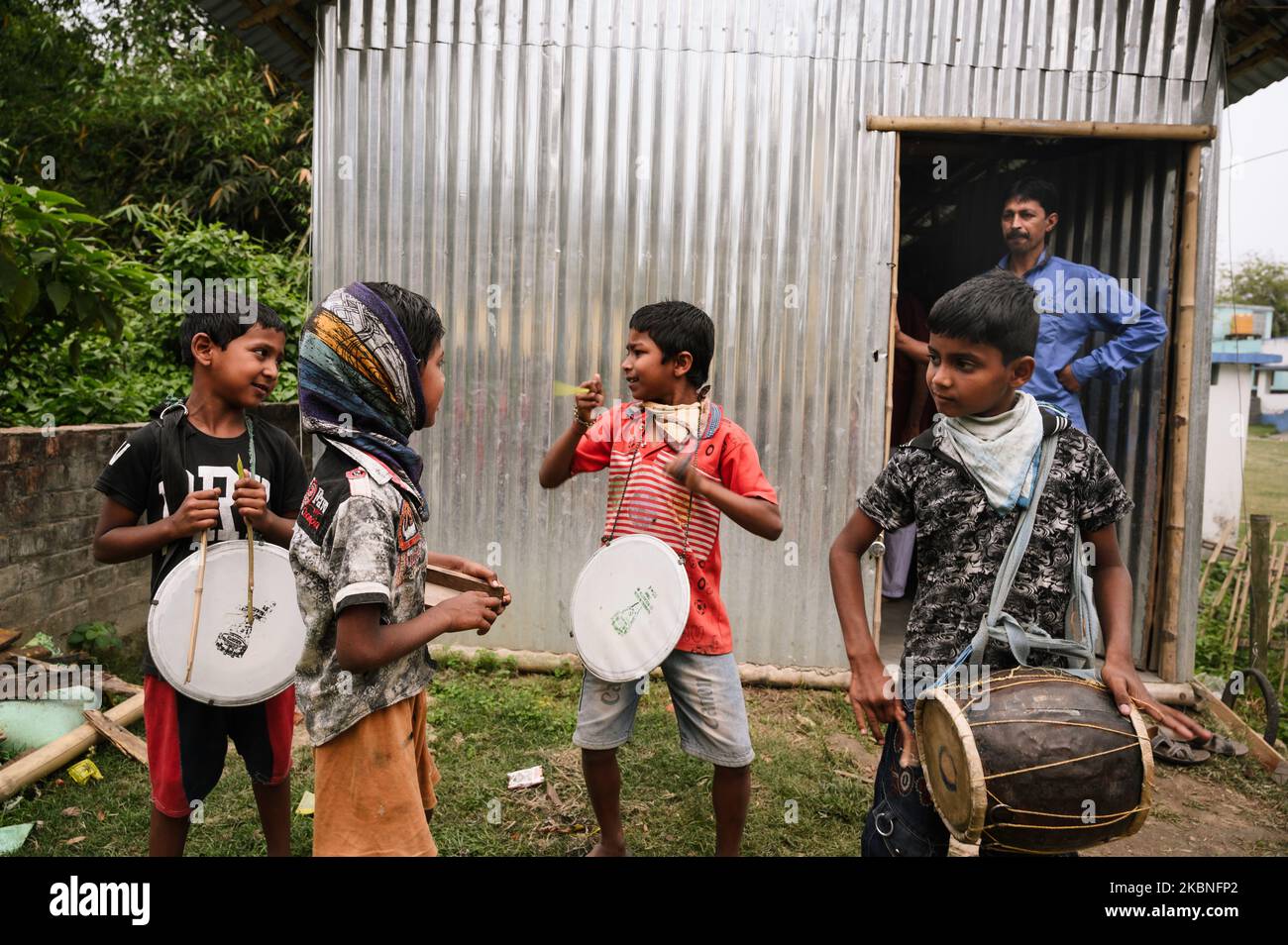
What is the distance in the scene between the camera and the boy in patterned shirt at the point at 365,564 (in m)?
1.82

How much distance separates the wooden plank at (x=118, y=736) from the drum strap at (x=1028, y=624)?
331 centimetres

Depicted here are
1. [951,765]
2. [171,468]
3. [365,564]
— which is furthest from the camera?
[171,468]

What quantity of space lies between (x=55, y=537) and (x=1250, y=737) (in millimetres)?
5908

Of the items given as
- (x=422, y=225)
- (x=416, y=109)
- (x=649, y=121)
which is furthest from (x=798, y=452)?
(x=416, y=109)

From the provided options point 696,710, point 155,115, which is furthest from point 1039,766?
point 155,115

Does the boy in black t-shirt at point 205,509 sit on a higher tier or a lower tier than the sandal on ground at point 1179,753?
higher

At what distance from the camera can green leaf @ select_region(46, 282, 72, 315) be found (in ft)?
12.4

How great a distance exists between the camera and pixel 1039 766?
6.07 ft

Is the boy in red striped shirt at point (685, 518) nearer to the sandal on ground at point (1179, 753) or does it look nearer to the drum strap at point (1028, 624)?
the drum strap at point (1028, 624)

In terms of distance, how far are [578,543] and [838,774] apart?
1.85 meters

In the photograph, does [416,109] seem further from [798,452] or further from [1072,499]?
[1072,499]

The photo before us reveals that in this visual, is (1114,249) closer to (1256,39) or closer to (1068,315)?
(1068,315)

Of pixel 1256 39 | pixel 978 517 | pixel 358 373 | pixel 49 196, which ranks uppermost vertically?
pixel 1256 39

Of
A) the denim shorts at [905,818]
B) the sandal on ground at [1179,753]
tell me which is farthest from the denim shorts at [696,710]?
the sandal on ground at [1179,753]
